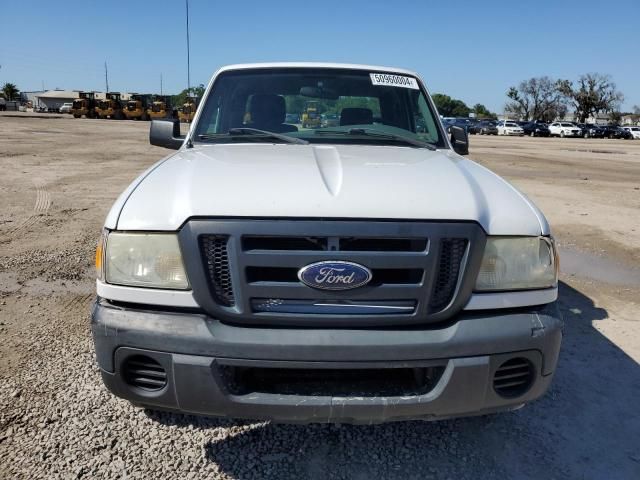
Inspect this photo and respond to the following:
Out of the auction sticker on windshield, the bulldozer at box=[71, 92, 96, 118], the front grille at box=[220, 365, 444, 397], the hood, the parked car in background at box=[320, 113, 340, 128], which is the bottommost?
the bulldozer at box=[71, 92, 96, 118]

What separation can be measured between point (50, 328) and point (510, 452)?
10.2ft

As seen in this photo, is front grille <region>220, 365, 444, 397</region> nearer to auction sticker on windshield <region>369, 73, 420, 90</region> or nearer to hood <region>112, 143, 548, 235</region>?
hood <region>112, 143, 548, 235</region>

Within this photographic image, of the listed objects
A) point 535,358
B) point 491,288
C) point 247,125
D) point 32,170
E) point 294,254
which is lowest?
point 32,170

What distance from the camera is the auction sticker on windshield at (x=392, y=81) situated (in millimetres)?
3902

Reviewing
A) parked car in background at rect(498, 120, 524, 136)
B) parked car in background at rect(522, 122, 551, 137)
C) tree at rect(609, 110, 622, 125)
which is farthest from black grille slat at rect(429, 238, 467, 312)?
tree at rect(609, 110, 622, 125)

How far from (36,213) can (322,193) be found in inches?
268

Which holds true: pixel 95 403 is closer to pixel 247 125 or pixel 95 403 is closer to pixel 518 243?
pixel 247 125

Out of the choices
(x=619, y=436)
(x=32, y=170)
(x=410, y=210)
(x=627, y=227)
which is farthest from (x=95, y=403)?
(x=32, y=170)

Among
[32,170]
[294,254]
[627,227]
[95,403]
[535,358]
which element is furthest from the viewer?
[32,170]

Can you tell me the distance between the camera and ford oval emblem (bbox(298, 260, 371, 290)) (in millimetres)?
2029

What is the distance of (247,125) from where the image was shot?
3.54 m

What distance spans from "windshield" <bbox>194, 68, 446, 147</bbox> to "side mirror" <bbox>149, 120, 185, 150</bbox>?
31 centimetres

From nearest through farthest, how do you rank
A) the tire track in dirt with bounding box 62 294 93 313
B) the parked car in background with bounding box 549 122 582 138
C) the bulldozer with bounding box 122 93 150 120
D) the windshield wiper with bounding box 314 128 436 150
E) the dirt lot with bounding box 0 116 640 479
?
the dirt lot with bounding box 0 116 640 479 < the windshield wiper with bounding box 314 128 436 150 < the tire track in dirt with bounding box 62 294 93 313 < the parked car in background with bounding box 549 122 582 138 < the bulldozer with bounding box 122 93 150 120

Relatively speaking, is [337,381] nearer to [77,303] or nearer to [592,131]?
[77,303]
